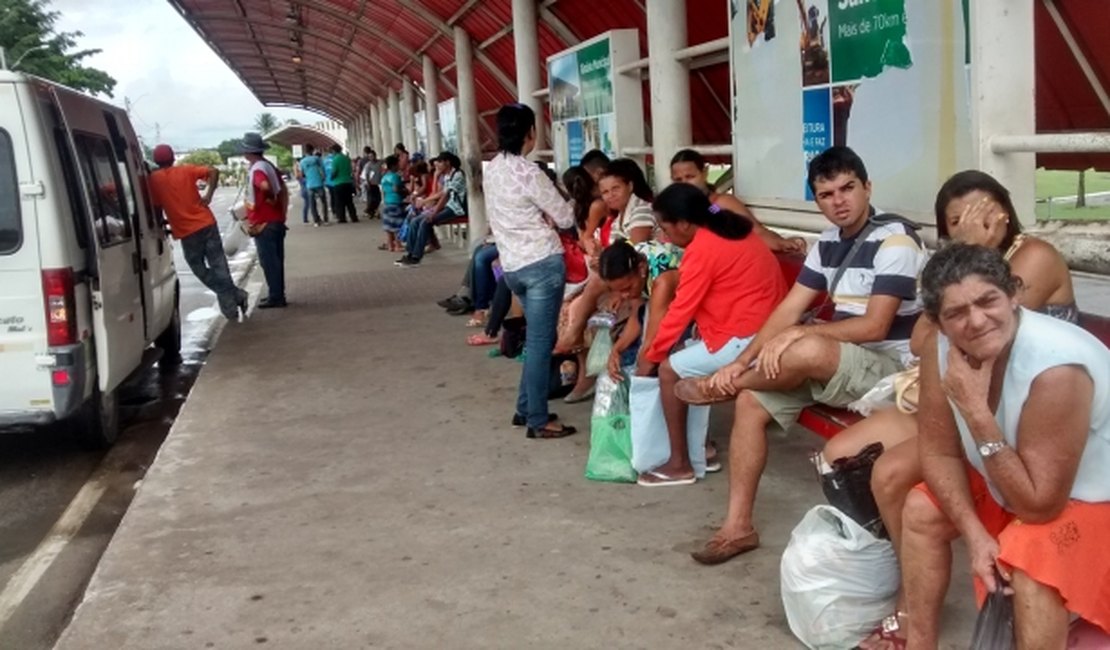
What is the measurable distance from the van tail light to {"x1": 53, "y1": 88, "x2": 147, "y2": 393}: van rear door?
325mm

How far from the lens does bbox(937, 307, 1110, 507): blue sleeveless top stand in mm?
2637

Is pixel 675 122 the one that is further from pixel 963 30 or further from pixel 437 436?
pixel 963 30

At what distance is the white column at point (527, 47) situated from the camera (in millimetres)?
11586

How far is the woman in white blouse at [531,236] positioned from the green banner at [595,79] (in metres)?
3.07

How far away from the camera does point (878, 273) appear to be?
407 centimetres

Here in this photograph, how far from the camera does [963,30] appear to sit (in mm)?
4434

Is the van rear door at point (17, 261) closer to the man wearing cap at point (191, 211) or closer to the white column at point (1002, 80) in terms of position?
the man wearing cap at point (191, 211)

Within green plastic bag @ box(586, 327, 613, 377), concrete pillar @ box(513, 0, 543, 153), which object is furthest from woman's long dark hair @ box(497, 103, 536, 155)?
concrete pillar @ box(513, 0, 543, 153)

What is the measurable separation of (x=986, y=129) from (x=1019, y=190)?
0.88 ft

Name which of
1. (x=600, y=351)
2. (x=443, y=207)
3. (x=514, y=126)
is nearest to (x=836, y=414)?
(x=600, y=351)

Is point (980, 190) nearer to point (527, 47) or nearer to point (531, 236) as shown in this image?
point (531, 236)

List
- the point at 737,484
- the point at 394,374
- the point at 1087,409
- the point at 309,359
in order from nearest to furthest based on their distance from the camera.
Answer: the point at 1087,409
the point at 737,484
the point at 394,374
the point at 309,359

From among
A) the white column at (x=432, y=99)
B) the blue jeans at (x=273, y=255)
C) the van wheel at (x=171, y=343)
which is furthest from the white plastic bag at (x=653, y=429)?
the white column at (x=432, y=99)

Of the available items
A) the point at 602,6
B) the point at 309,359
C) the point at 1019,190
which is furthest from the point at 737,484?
the point at 602,6
